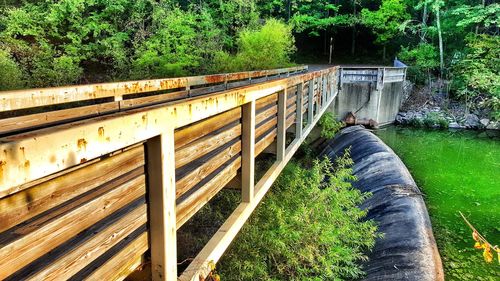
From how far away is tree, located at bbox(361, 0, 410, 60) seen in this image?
2427 cm

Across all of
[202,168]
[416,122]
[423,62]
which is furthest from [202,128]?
[423,62]

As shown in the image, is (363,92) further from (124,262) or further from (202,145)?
(124,262)

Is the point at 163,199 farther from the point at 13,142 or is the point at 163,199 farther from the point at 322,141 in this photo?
the point at 322,141

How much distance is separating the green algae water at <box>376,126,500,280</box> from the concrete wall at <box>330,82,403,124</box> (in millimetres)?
1032

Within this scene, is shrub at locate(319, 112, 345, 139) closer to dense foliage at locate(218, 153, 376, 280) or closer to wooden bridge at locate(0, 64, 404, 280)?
dense foliage at locate(218, 153, 376, 280)

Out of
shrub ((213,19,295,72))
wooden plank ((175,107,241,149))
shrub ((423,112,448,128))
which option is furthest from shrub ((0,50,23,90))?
shrub ((423,112,448,128))

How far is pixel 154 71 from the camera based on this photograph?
61.5 feet

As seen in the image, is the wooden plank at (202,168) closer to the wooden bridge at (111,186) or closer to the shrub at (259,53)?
the wooden bridge at (111,186)

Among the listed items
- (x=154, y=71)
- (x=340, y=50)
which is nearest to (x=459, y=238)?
(x=154, y=71)

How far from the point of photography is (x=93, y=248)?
1437 mm

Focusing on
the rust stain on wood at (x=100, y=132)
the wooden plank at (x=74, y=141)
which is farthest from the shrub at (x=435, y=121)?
the rust stain on wood at (x=100, y=132)

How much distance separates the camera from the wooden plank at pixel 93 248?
4.13 ft

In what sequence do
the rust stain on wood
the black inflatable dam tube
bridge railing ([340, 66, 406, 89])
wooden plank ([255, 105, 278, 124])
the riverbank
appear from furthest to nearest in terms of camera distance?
the riverbank < bridge railing ([340, 66, 406, 89]) < the black inflatable dam tube < wooden plank ([255, 105, 278, 124]) < the rust stain on wood

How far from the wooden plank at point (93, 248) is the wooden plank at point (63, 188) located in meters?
0.18
